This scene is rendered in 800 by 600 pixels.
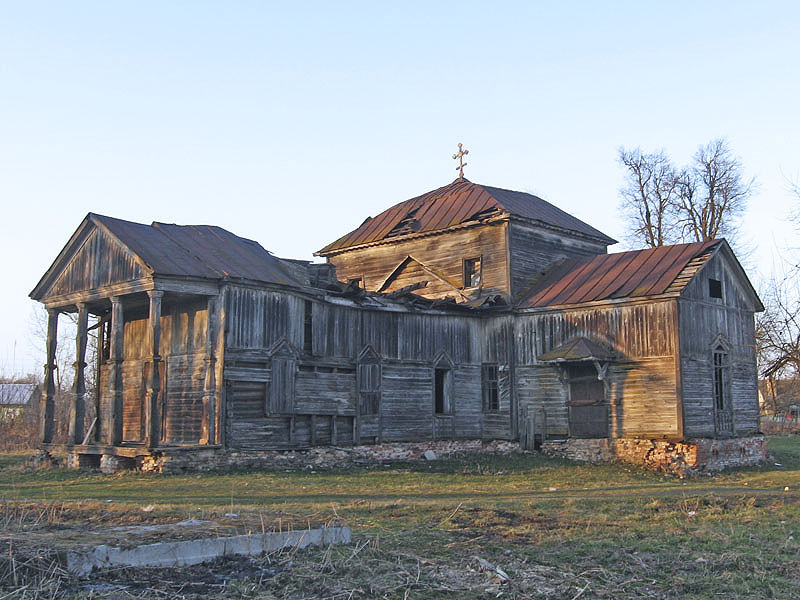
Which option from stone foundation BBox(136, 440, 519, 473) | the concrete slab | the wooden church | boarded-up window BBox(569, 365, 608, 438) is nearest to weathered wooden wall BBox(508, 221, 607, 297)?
the wooden church

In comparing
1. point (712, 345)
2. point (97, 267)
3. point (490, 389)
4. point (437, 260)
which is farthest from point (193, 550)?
point (437, 260)

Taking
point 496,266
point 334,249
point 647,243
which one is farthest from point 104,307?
point 647,243

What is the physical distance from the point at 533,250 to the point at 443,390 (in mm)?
6500

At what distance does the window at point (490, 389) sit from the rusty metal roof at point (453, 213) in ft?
18.3

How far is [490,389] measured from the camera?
29234 mm

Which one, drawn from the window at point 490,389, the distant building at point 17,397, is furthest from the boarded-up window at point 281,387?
the distant building at point 17,397

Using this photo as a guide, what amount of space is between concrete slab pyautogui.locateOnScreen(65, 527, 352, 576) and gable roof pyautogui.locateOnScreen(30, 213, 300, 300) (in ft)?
43.1

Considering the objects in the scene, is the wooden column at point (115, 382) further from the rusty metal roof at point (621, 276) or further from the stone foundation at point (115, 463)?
the rusty metal roof at point (621, 276)

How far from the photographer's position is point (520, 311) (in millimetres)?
29016

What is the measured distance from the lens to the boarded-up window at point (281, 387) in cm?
2339

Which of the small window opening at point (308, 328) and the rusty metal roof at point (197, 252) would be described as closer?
the rusty metal roof at point (197, 252)

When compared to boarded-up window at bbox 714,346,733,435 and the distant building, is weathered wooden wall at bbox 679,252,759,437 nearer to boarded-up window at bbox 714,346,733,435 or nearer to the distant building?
boarded-up window at bbox 714,346,733,435

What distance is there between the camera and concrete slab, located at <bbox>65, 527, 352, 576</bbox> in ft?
27.9

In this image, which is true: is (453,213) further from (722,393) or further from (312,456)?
(312,456)
